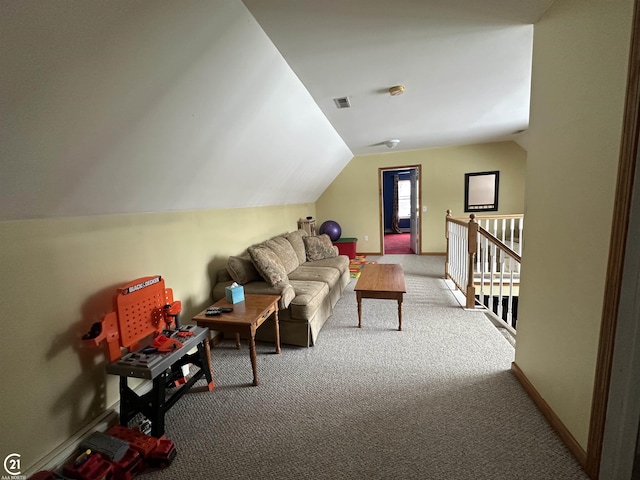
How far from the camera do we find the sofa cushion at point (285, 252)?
3.24 metres

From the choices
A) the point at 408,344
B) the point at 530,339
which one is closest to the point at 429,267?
the point at 408,344

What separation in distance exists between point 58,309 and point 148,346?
0.49 meters

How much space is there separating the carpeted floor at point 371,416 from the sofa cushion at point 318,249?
1.68 m

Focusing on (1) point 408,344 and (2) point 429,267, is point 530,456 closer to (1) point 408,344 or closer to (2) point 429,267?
(1) point 408,344

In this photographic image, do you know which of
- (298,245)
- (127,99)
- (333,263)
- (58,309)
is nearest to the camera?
(127,99)

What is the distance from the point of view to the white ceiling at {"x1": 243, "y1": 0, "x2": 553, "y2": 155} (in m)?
1.46

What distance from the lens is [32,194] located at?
119 centimetres

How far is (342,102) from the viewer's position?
A: 2740mm

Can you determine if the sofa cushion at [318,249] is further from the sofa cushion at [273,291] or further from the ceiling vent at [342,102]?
the ceiling vent at [342,102]

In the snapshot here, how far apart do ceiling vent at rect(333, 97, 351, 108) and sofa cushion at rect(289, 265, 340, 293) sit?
192 centimetres

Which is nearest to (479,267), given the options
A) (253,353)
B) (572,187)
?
(572,187)

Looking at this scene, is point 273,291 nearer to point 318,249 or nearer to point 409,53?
point 318,249

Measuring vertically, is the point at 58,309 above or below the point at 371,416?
above

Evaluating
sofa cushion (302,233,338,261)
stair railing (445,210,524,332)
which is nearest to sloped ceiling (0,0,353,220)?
sofa cushion (302,233,338,261)
